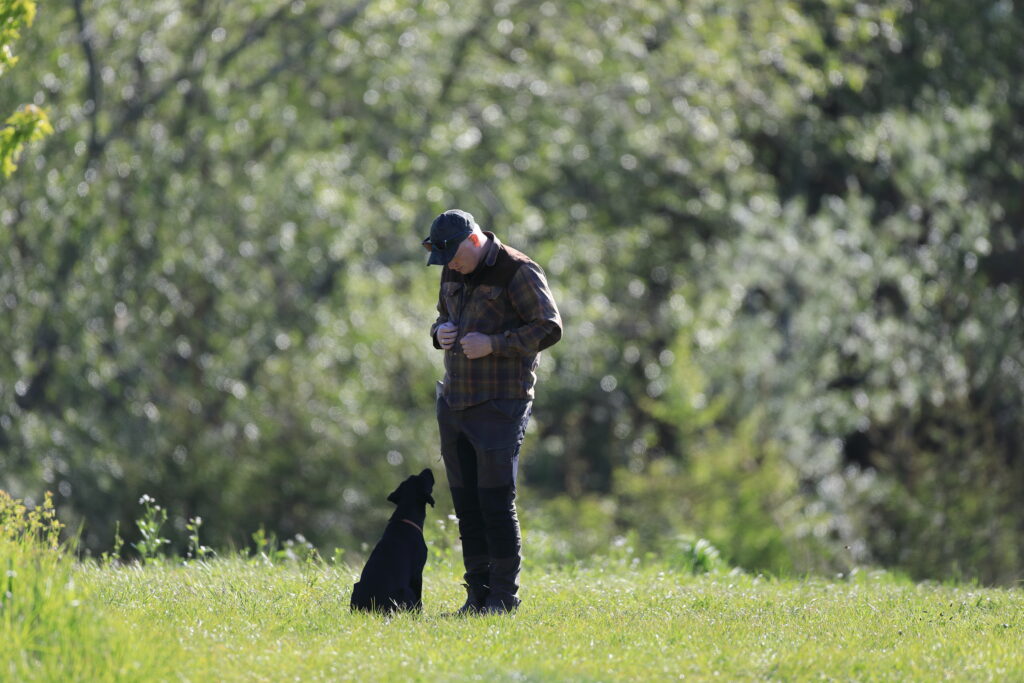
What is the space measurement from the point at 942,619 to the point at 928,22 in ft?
45.6

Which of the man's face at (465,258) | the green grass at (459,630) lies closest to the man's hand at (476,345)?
the man's face at (465,258)

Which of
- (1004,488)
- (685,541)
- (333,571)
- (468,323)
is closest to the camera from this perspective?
(468,323)

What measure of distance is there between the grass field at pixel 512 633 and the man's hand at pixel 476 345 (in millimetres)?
1211

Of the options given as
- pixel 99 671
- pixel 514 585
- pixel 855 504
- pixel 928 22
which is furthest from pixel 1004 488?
pixel 99 671

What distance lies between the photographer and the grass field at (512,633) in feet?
19.7

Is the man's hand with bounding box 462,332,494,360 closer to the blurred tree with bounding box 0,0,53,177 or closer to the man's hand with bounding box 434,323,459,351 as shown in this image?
the man's hand with bounding box 434,323,459,351

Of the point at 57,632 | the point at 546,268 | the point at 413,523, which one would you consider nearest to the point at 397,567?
the point at 413,523

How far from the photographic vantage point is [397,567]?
7094 millimetres

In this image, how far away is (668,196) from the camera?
1903 cm

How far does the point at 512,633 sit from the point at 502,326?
1.40m

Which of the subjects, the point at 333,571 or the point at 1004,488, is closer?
the point at 333,571

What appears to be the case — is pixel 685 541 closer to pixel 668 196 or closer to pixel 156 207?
pixel 156 207

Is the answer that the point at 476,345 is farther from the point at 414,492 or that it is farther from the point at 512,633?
the point at 512,633

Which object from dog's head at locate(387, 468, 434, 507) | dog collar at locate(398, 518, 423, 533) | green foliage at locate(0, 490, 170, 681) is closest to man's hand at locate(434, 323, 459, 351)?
dog's head at locate(387, 468, 434, 507)
